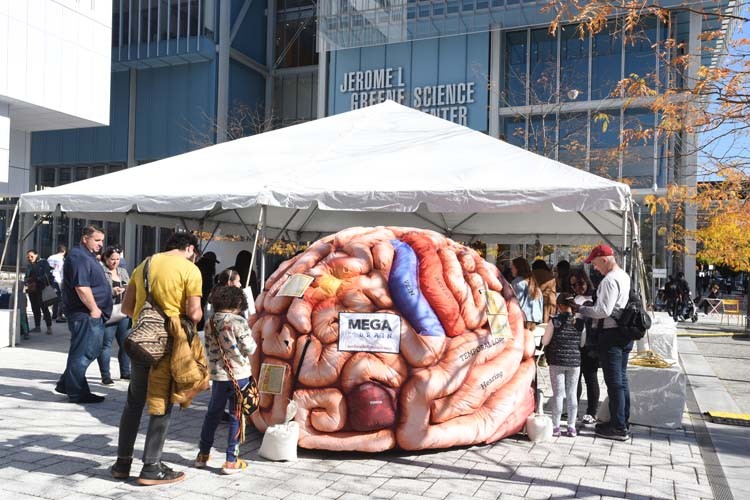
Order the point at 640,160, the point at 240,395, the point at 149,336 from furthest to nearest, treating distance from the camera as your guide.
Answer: the point at 640,160 → the point at 240,395 → the point at 149,336

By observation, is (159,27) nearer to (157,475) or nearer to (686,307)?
(686,307)

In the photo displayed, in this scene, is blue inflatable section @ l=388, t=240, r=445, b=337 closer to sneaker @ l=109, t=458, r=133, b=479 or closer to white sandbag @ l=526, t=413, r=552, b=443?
white sandbag @ l=526, t=413, r=552, b=443

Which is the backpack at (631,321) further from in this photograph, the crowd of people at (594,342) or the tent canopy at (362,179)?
the tent canopy at (362,179)

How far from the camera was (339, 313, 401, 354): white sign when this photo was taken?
5.33 m

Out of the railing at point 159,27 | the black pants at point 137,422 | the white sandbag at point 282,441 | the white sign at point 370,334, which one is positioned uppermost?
the railing at point 159,27

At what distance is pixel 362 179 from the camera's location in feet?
27.9

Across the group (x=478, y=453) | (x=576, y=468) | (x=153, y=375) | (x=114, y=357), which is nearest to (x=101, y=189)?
(x=114, y=357)

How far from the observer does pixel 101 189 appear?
30.5 ft

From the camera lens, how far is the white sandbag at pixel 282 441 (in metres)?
5.20

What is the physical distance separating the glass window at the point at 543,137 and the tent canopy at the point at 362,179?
688cm

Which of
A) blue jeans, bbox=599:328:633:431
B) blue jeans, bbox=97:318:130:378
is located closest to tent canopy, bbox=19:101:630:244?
blue jeans, bbox=97:318:130:378

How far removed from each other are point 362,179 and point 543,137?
13949 millimetres

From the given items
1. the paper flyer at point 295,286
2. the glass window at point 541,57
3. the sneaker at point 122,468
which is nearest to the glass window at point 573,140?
the glass window at point 541,57

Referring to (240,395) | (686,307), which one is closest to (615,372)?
(240,395)
